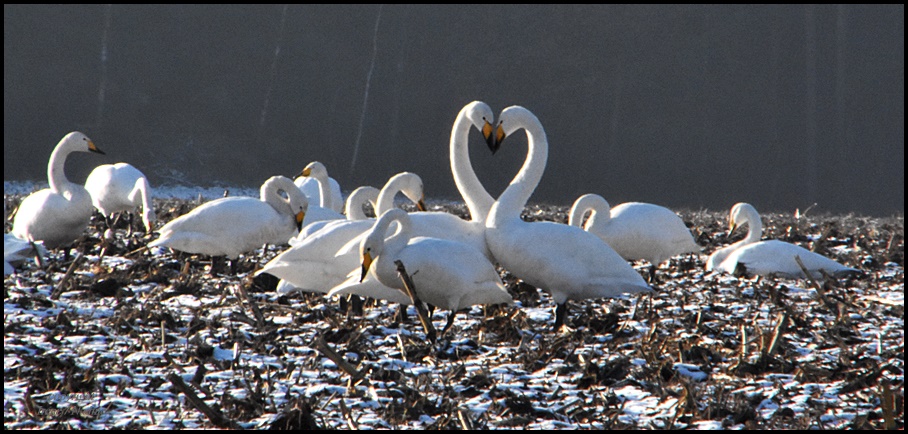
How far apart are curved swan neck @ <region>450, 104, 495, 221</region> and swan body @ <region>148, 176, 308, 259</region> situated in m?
1.36

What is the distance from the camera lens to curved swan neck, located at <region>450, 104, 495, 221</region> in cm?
725

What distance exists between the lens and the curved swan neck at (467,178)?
7250mm

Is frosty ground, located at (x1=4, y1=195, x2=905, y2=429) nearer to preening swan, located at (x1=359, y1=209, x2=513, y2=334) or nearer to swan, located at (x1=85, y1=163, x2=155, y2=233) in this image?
preening swan, located at (x1=359, y1=209, x2=513, y2=334)

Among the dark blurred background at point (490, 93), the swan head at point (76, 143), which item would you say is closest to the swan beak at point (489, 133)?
the swan head at point (76, 143)

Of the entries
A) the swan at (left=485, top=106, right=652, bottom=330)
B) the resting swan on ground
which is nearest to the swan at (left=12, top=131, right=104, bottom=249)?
the resting swan on ground

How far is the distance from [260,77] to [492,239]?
122 ft

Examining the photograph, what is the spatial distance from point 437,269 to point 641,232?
9.69ft

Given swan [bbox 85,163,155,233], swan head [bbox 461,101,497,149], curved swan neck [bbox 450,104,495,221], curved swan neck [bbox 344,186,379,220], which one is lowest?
swan [bbox 85,163,155,233]

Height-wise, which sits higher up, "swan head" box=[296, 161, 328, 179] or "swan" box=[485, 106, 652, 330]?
"swan" box=[485, 106, 652, 330]

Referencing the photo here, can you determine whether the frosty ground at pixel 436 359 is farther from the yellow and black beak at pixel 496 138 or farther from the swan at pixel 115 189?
the swan at pixel 115 189

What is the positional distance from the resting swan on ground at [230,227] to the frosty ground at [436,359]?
0.38m

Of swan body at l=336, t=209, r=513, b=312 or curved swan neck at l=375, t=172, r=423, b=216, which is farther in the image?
curved swan neck at l=375, t=172, r=423, b=216

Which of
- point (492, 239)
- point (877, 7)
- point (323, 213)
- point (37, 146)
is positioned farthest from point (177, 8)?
point (492, 239)

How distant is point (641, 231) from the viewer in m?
7.66
